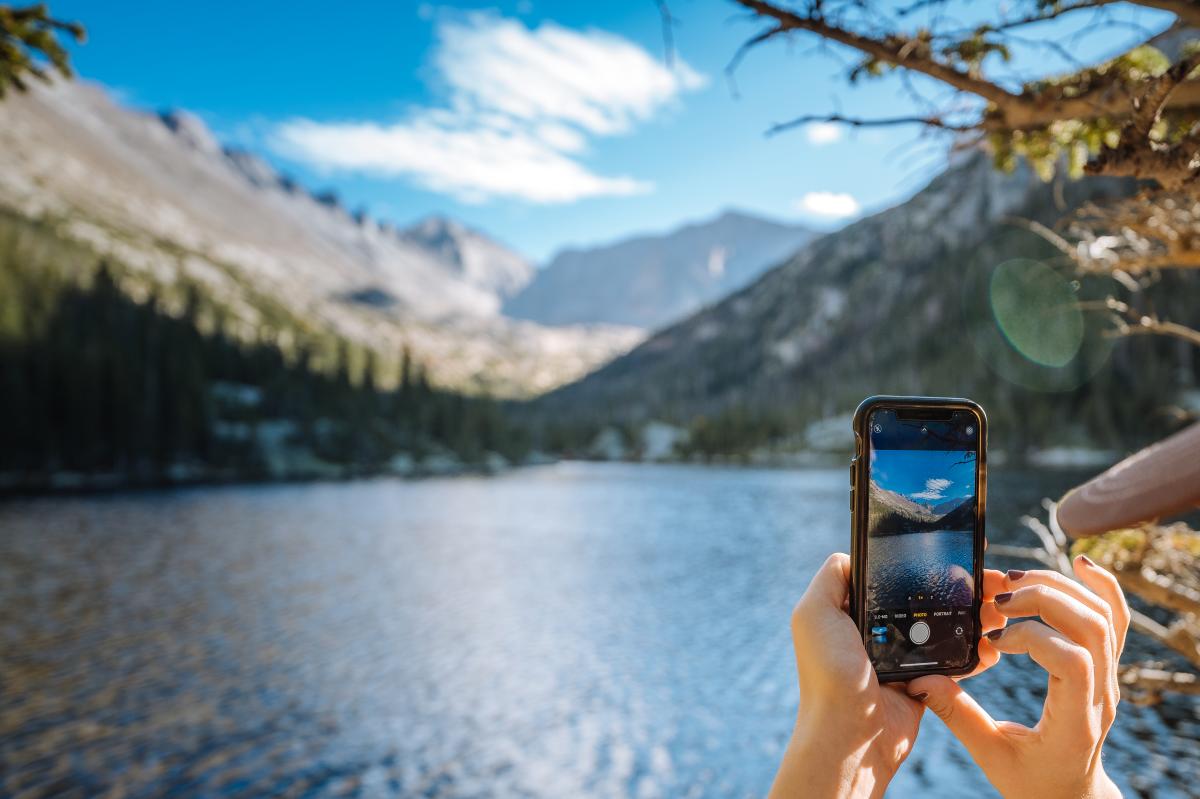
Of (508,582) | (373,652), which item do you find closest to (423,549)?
(508,582)

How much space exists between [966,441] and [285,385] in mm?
143062

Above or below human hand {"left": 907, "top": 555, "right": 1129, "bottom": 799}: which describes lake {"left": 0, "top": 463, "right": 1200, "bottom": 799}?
below

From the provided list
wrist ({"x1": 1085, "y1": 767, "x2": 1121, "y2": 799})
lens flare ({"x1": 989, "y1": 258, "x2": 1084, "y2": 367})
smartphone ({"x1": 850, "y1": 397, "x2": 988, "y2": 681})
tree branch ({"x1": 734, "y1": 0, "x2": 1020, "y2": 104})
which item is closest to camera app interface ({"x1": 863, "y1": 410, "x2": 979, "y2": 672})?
smartphone ({"x1": 850, "y1": 397, "x2": 988, "y2": 681})

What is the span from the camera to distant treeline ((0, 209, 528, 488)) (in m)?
84.8

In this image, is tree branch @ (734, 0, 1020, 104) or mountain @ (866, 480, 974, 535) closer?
mountain @ (866, 480, 974, 535)

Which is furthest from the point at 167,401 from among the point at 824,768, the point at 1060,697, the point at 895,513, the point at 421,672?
the point at 1060,697

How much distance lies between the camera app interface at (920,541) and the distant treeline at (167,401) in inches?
4022

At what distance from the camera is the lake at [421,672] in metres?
16.0

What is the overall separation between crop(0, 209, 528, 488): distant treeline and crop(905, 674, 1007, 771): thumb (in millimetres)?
102327

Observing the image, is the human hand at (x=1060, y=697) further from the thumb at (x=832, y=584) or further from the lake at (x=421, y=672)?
the lake at (x=421, y=672)

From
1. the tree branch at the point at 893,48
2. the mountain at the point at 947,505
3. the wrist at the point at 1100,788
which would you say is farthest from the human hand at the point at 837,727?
the tree branch at the point at 893,48

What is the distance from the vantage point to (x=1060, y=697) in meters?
1.52

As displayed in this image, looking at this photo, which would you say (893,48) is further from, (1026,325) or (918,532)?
(1026,325)

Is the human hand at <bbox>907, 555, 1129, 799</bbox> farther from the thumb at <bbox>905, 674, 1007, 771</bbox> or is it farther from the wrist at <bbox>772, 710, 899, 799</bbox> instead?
the wrist at <bbox>772, 710, 899, 799</bbox>
